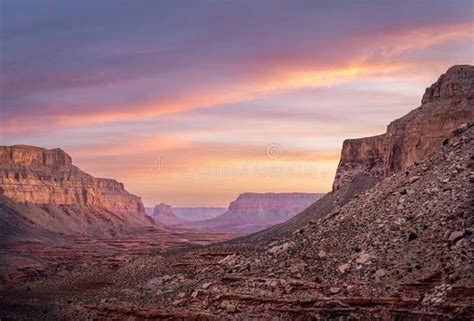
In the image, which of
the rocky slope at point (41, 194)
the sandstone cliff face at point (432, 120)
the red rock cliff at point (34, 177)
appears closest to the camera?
the sandstone cliff face at point (432, 120)

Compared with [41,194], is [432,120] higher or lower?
higher

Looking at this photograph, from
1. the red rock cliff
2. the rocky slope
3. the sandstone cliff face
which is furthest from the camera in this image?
the red rock cliff

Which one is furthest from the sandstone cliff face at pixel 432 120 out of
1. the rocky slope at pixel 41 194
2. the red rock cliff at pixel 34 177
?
the red rock cliff at pixel 34 177

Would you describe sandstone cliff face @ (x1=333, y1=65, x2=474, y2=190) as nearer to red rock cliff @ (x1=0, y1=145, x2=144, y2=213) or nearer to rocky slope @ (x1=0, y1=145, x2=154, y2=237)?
rocky slope @ (x1=0, y1=145, x2=154, y2=237)

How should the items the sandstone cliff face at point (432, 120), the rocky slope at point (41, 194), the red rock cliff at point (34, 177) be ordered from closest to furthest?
1. the sandstone cliff face at point (432, 120)
2. the rocky slope at point (41, 194)
3. the red rock cliff at point (34, 177)

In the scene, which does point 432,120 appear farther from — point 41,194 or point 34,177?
point 34,177

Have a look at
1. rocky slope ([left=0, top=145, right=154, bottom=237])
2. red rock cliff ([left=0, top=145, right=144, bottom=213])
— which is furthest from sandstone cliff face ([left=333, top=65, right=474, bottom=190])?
red rock cliff ([left=0, top=145, right=144, bottom=213])

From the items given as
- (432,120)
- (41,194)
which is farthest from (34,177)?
(432,120)

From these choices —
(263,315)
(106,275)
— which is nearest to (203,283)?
(263,315)

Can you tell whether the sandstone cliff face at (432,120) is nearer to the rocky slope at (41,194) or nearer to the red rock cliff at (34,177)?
the rocky slope at (41,194)

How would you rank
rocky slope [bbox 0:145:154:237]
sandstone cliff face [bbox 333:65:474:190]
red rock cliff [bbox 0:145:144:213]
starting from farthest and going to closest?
red rock cliff [bbox 0:145:144:213], rocky slope [bbox 0:145:154:237], sandstone cliff face [bbox 333:65:474:190]

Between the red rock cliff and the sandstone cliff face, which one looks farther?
the red rock cliff

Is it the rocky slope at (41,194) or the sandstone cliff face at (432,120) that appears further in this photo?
the rocky slope at (41,194)

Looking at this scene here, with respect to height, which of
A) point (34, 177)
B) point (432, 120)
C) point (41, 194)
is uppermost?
point (34, 177)
